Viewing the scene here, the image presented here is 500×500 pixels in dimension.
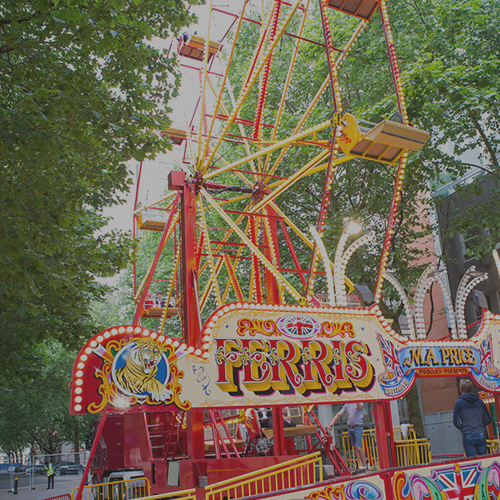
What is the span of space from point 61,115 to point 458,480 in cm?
889

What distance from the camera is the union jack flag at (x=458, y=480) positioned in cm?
879

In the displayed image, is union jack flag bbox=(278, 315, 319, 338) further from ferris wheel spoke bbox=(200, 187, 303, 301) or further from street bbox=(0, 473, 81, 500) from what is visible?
street bbox=(0, 473, 81, 500)

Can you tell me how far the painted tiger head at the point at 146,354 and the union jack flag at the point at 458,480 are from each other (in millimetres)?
4625

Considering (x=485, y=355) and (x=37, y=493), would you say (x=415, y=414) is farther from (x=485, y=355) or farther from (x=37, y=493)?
(x=37, y=493)

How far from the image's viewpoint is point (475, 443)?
34.3 feet

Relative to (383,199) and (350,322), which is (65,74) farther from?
(383,199)

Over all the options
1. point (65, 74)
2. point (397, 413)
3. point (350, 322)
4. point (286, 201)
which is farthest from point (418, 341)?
point (397, 413)

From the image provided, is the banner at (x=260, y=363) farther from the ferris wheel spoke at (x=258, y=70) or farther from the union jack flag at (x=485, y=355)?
the ferris wheel spoke at (x=258, y=70)

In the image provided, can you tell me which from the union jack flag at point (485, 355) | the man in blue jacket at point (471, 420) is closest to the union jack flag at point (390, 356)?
the man in blue jacket at point (471, 420)

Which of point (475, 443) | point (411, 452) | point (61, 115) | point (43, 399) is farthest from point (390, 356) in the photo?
point (43, 399)

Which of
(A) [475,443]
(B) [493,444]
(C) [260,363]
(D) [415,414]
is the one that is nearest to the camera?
(C) [260,363]

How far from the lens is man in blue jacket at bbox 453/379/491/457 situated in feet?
34.2

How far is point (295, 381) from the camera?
370 inches

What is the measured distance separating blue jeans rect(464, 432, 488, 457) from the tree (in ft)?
26.1
